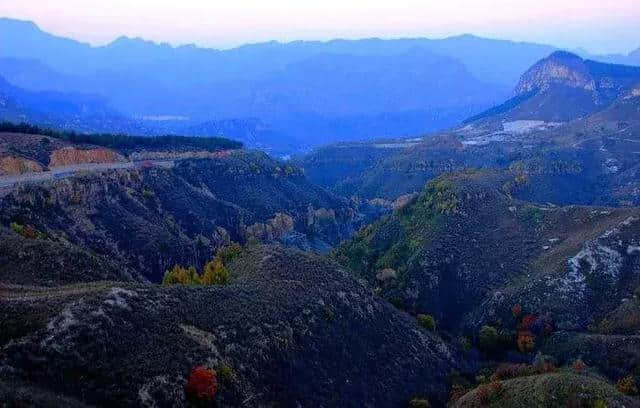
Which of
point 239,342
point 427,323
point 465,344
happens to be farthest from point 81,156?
point 465,344

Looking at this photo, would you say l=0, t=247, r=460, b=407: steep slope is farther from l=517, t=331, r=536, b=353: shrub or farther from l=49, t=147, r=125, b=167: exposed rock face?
l=49, t=147, r=125, b=167: exposed rock face

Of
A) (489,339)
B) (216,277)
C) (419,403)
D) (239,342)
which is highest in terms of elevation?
(239,342)

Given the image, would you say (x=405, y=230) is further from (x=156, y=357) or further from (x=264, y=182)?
(x=156, y=357)

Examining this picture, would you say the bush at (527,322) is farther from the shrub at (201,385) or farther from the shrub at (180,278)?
the shrub at (201,385)

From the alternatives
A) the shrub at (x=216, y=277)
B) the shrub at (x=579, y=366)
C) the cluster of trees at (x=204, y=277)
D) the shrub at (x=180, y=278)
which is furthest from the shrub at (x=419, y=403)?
the shrub at (x=180, y=278)

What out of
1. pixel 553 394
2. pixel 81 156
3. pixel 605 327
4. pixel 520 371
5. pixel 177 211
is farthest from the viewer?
pixel 81 156

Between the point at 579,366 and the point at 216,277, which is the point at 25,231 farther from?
the point at 579,366
